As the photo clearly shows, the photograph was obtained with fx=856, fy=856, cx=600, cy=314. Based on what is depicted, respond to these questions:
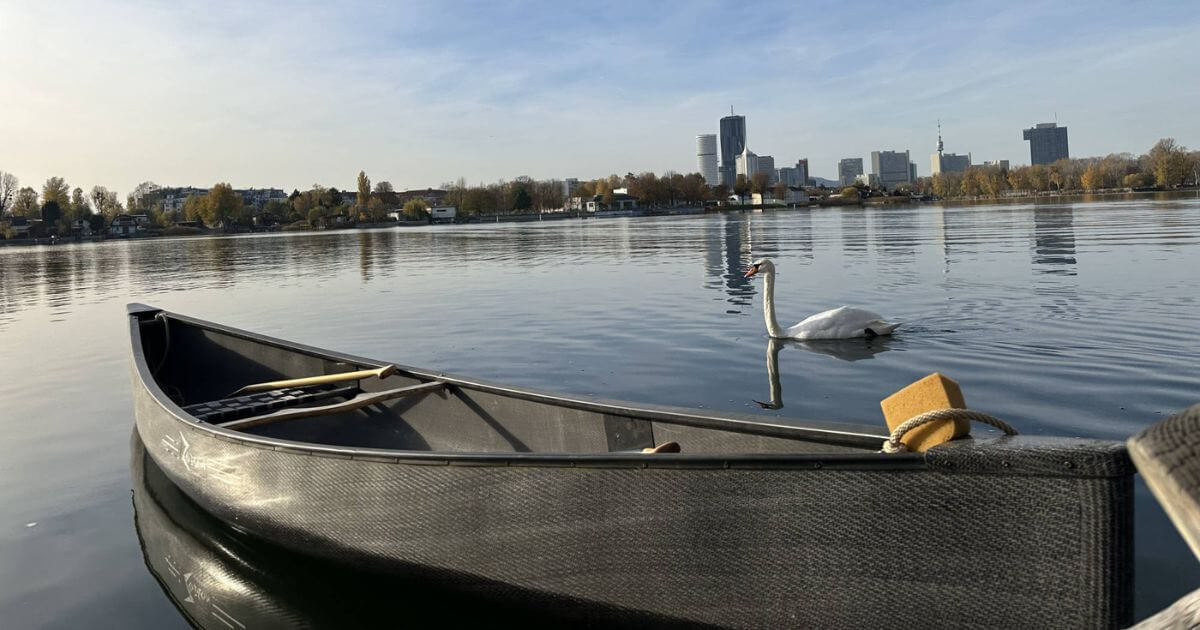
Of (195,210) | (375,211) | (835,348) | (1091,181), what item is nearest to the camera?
(835,348)

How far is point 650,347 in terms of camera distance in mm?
13320

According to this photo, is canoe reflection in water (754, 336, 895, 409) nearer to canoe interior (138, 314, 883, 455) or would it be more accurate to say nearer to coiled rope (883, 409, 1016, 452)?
canoe interior (138, 314, 883, 455)

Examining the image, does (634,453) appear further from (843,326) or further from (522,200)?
(522,200)

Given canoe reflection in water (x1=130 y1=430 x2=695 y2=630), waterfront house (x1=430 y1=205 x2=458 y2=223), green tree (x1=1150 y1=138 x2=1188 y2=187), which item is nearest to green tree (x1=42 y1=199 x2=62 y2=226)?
waterfront house (x1=430 y1=205 x2=458 y2=223)

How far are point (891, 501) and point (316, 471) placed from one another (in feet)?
11.0

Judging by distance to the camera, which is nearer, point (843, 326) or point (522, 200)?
point (843, 326)

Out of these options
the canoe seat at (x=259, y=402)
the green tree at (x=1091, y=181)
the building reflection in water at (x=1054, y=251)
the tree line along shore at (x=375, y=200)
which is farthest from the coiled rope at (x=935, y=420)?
the green tree at (x=1091, y=181)

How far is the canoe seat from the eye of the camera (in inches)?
291

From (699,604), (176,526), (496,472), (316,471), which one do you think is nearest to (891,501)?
(699,604)

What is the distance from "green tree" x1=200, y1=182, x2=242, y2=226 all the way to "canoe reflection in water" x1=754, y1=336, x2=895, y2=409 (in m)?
162

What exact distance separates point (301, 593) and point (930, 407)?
13.4 ft

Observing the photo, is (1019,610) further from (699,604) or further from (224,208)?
(224,208)

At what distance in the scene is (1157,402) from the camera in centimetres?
827

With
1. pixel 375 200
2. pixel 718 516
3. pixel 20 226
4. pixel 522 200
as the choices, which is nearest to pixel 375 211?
pixel 375 200
